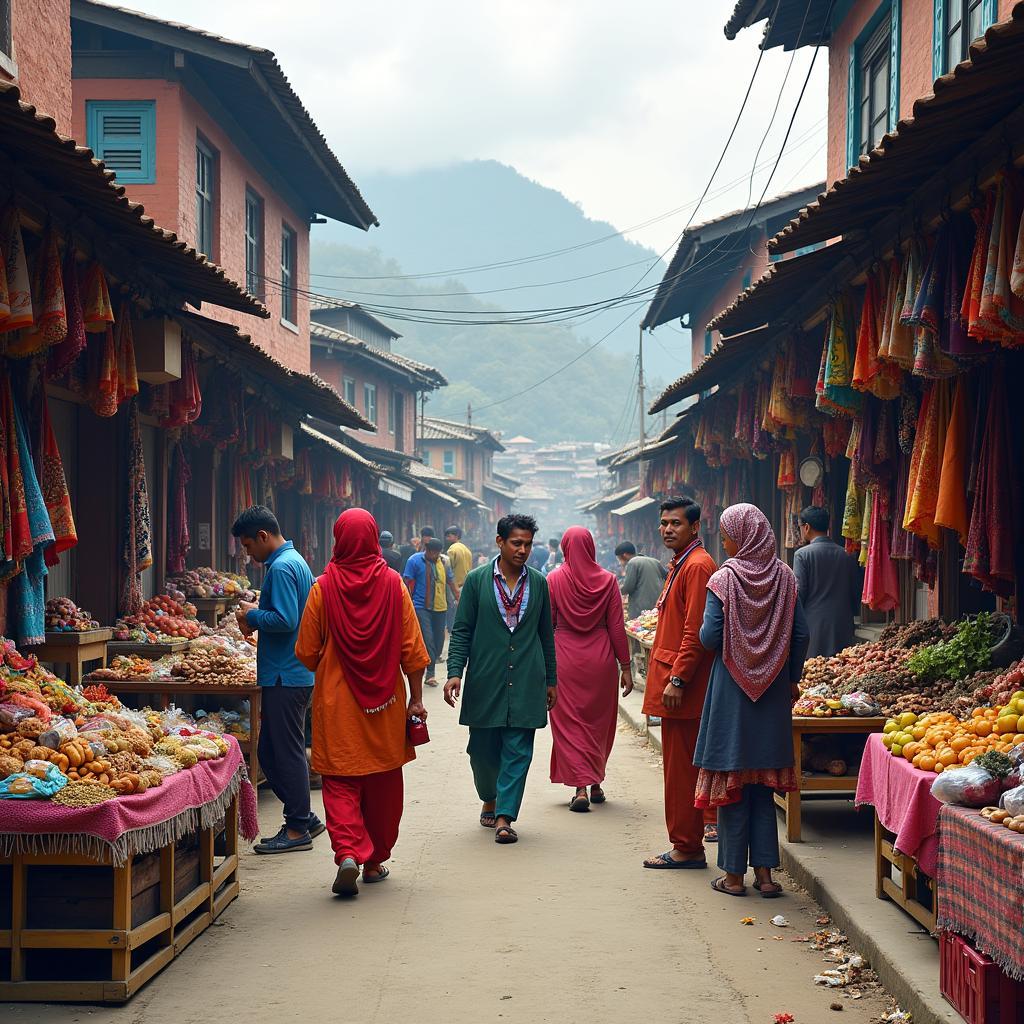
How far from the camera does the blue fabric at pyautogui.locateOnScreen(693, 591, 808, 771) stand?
6.59 meters

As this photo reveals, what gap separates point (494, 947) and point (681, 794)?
1.97 metres

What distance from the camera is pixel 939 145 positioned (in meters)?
6.22

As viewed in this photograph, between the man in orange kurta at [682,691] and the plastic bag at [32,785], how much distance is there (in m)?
3.39

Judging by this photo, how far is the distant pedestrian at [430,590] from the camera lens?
17.7 metres

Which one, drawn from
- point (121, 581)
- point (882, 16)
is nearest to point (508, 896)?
point (121, 581)

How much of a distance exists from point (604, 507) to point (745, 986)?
4359 cm

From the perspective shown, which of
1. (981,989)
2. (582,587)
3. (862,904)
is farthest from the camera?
(582,587)

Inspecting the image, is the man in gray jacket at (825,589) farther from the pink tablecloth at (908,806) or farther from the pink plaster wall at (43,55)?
the pink plaster wall at (43,55)

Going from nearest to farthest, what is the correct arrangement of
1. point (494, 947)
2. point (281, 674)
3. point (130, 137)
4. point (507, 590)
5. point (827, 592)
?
point (494, 947) → point (281, 674) → point (507, 590) → point (827, 592) → point (130, 137)

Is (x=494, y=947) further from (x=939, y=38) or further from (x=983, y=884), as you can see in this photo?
(x=939, y=38)

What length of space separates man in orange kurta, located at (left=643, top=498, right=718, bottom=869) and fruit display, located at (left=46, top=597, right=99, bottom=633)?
157 inches

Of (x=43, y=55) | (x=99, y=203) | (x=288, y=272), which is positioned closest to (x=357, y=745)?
(x=99, y=203)

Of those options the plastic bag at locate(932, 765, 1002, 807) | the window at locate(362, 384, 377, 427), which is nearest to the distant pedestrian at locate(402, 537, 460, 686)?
the plastic bag at locate(932, 765, 1002, 807)

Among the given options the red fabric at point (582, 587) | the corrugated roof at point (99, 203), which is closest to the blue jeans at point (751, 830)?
the red fabric at point (582, 587)
